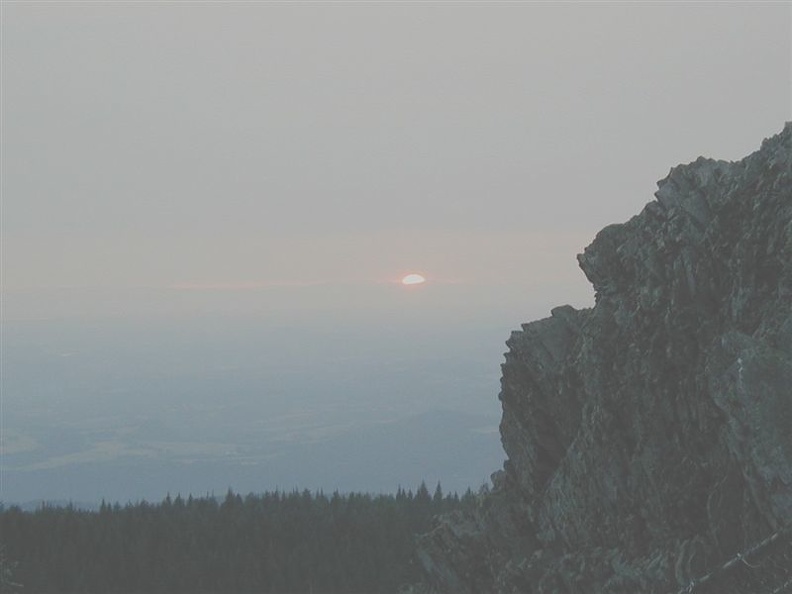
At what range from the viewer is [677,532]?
3625 centimetres

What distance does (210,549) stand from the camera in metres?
145

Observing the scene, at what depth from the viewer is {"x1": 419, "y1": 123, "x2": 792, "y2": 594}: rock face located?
30656 mm

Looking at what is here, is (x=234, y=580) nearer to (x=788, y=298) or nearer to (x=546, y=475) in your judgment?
(x=546, y=475)

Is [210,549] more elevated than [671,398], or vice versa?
[671,398]

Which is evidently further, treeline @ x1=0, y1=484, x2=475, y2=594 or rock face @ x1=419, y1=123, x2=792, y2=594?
treeline @ x1=0, y1=484, x2=475, y2=594

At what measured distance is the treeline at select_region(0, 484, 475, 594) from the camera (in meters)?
135

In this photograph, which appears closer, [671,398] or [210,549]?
[671,398]

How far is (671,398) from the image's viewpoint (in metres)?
37.3

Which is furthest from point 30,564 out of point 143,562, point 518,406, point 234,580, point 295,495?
point 518,406

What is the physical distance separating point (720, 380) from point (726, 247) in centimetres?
639

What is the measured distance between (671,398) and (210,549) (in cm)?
11796

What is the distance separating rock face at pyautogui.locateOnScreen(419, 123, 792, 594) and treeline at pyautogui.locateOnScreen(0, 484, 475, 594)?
8639cm

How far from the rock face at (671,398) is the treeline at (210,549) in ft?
283

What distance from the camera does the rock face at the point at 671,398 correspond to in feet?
101
